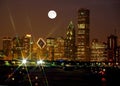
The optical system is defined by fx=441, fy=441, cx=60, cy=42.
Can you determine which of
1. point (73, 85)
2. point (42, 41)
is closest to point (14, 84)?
point (42, 41)

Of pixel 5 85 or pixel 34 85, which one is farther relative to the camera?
pixel 34 85

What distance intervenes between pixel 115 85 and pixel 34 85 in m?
8.14

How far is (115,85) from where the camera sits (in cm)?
3716

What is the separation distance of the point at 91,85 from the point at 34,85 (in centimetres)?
638

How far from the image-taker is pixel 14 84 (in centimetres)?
3228

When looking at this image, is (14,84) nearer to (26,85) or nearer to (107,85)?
(26,85)

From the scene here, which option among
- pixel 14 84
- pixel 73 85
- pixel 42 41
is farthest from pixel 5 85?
pixel 73 85

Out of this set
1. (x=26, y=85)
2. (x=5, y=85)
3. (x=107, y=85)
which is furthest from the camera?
(x=107, y=85)

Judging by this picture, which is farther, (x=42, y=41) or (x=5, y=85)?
(x=42, y=41)

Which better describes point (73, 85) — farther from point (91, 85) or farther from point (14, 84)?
point (14, 84)

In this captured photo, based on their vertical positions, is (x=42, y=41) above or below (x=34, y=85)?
above

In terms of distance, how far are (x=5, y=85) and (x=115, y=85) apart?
1105 centimetres

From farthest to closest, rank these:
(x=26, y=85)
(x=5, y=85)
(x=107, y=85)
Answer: (x=107, y=85) → (x=26, y=85) → (x=5, y=85)

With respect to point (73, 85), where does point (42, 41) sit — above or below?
above
